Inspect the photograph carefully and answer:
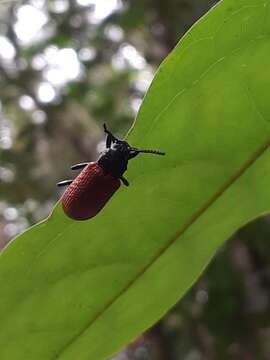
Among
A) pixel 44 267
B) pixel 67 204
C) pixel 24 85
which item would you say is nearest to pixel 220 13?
pixel 67 204

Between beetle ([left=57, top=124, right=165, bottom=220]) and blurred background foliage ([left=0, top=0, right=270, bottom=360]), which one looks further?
blurred background foliage ([left=0, top=0, right=270, bottom=360])

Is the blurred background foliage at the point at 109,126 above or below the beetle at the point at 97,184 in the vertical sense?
below

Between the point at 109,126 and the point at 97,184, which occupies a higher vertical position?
the point at 97,184

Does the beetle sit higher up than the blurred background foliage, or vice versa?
the beetle

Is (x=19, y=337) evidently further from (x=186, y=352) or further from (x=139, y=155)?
(x=186, y=352)

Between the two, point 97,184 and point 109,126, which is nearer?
point 97,184
